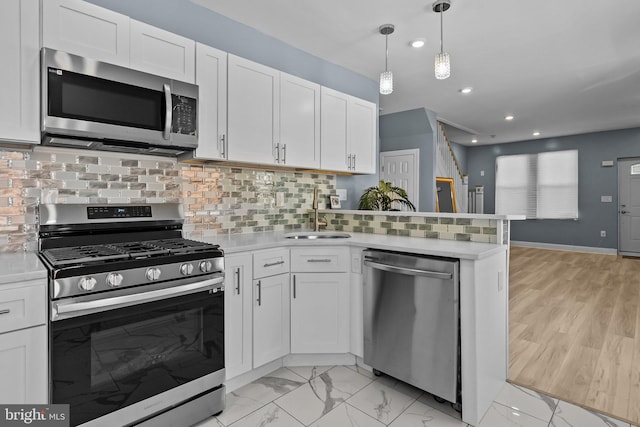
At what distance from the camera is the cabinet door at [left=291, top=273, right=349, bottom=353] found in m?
2.44

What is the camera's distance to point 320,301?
2451 millimetres

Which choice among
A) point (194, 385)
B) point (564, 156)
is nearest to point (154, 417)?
point (194, 385)

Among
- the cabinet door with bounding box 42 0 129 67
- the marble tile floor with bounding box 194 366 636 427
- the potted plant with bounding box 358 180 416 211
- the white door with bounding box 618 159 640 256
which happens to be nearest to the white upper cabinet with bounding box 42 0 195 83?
the cabinet door with bounding box 42 0 129 67

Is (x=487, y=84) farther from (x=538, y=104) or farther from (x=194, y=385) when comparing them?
(x=194, y=385)

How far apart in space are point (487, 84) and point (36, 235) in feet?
15.6

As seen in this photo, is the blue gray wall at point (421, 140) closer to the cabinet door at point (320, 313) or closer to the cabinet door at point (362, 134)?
the cabinet door at point (362, 134)

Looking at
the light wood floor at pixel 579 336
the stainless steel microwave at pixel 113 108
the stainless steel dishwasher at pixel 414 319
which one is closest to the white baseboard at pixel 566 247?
the light wood floor at pixel 579 336

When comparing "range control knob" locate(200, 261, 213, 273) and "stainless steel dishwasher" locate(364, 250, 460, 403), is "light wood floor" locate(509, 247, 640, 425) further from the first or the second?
"range control knob" locate(200, 261, 213, 273)

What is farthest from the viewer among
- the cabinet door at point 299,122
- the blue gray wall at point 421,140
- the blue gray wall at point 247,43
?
the blue gray wall at point 421,140

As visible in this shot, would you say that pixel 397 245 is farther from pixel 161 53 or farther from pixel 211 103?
pixel 161 53

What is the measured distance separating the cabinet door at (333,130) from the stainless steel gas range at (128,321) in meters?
1.50

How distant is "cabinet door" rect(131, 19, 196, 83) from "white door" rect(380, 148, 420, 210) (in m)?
3.68

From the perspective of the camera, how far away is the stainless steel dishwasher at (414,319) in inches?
75.2

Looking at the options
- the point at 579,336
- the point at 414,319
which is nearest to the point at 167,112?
the point at 414,319
